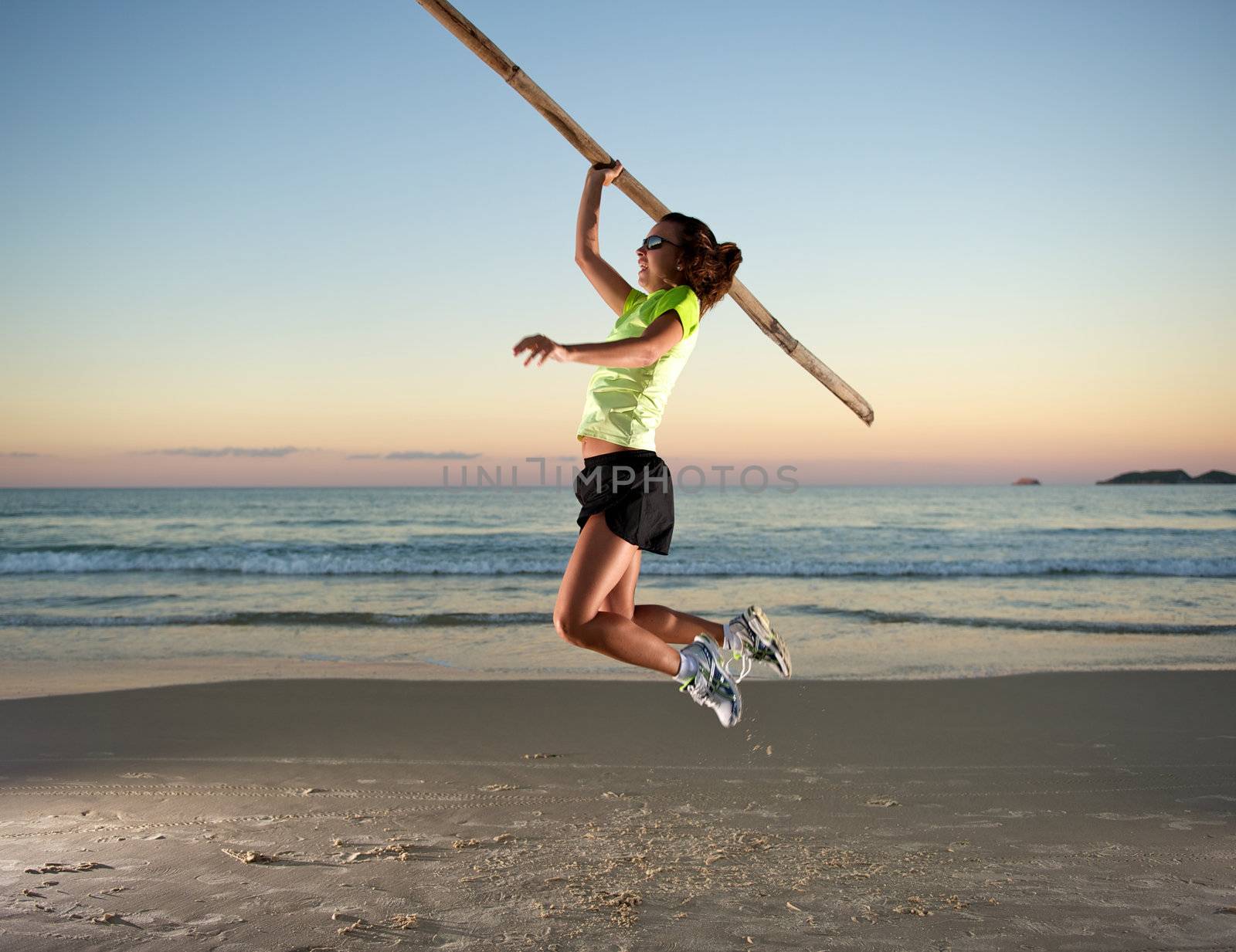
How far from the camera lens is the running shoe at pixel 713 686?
3.66m

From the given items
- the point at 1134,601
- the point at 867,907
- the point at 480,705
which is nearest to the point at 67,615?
the point at 480,705

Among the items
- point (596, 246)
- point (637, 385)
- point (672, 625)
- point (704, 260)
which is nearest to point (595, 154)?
point (596, 246)

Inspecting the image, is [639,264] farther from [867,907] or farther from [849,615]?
[849,615]

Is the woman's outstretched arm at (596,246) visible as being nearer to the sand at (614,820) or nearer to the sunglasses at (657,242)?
the sunglasses at (657,242)

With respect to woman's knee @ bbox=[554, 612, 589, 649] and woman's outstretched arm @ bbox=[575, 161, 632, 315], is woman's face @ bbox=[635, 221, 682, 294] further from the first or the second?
woman's knee @ bbox=[554, 612, 589, 649]

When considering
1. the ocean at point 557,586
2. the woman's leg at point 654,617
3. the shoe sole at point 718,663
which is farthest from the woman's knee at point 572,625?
the ocean at point 557,586

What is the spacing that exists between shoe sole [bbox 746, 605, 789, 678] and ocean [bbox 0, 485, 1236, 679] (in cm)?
359

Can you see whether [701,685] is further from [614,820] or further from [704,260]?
[704,260]

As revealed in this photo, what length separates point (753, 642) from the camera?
4.06 m

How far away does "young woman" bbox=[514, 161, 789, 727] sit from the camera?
3.28 m

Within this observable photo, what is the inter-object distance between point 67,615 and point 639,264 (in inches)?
412

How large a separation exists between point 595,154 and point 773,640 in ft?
7.07

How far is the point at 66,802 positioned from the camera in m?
4.36

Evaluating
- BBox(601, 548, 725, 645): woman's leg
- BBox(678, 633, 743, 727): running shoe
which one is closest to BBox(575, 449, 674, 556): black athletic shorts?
BBox(601, 548, 725, 645): woman's leg
